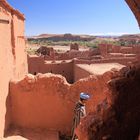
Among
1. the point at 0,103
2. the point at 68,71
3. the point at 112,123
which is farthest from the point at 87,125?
the point at 68,71

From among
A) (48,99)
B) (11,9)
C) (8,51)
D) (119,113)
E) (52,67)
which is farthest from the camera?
(52,67)

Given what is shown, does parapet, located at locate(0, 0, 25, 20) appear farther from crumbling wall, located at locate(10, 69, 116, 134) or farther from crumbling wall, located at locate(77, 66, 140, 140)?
crumbling wall, located at locate(77, 66, 140, 140)

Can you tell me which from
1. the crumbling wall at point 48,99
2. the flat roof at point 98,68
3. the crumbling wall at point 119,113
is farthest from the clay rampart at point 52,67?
the crumbling wall at point 119,113

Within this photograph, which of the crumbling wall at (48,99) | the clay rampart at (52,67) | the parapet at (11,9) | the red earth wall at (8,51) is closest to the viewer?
the red earth wall at (8,51)

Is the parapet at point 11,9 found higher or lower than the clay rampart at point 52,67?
higher

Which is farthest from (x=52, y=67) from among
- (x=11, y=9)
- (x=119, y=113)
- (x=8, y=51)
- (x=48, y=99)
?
(x=119, y=113)

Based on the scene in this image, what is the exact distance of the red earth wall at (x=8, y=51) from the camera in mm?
8562

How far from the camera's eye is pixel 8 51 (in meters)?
9.49

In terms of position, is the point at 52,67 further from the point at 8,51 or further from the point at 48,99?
the point at 48,99

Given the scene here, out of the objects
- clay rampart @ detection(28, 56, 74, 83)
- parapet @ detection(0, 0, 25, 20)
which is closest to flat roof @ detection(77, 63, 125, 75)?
clay rampart @ detection(28, 56, 74, 83)

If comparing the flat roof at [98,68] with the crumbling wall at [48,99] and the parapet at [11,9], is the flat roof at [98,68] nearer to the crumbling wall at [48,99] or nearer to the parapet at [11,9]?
the parapet at [11,9]

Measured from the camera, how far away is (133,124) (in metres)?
2.88

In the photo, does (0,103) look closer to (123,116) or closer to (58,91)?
(58,91)

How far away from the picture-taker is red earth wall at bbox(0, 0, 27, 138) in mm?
8562
